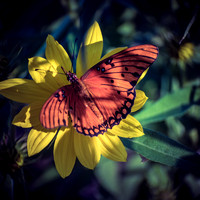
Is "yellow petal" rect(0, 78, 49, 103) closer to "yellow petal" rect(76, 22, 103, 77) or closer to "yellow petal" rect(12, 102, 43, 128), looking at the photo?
"yellow petal" rect(12, 102, 43, 128)

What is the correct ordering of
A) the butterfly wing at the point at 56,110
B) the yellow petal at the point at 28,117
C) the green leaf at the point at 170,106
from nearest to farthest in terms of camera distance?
the butterfly wing at the point at 56,110
the yellow petal at the point at 28,117
the green leaf at the point at 170,106

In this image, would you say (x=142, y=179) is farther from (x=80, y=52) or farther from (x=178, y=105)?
(x=80, y=52)

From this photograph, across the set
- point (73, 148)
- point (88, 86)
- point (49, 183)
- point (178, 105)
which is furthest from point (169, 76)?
point (49, 183)

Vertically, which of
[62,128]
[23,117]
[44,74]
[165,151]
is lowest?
[165,151]

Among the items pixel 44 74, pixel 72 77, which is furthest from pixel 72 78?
pixel 44 74

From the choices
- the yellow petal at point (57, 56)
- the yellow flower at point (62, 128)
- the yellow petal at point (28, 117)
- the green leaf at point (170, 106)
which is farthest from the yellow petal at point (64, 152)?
the green leaf at point (170, 106)

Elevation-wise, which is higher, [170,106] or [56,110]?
[56,110]

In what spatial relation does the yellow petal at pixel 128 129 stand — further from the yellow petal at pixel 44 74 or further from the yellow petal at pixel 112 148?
the yellow petal at pixel 44 74

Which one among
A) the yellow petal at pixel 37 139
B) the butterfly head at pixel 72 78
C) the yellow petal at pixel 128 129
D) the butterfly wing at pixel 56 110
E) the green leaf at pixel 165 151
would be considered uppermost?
the butterfly head at pixel 72 78

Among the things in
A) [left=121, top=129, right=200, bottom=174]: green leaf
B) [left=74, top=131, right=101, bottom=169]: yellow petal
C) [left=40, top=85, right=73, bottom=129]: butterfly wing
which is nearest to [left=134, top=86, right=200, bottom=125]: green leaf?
[left=121, top=129, right=200, bottom=174]: green leaf

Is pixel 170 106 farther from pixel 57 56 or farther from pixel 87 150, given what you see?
pixel 57 56
